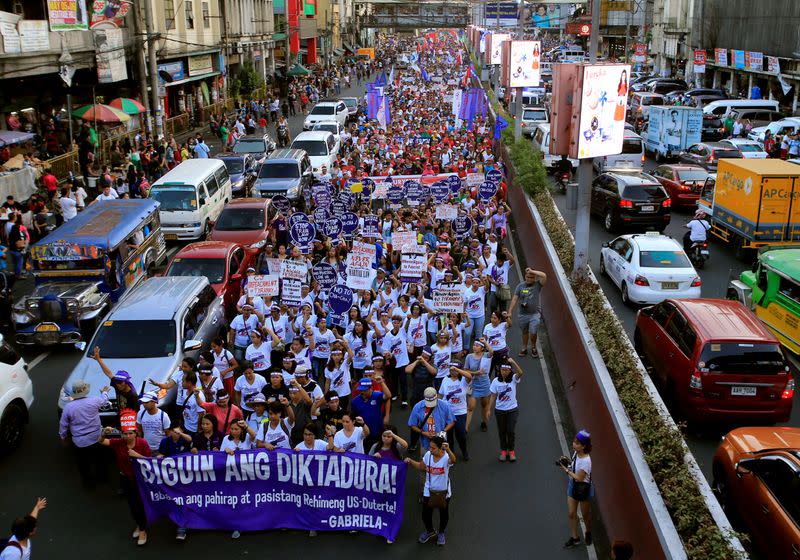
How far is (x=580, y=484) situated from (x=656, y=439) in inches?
42.8

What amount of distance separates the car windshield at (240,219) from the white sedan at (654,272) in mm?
8686

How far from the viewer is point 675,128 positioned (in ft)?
111

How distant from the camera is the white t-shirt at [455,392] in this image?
1045 centimetres

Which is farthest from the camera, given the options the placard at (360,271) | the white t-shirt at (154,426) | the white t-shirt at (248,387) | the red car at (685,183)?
the red car at (685,183)

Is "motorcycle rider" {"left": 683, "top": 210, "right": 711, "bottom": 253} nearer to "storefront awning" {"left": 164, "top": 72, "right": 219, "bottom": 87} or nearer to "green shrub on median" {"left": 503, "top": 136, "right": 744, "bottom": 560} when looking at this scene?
"green shrub on median" {"left": 503, "top": 136, "right": 744, "bottom": 560}

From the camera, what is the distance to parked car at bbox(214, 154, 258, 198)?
88.1 feet

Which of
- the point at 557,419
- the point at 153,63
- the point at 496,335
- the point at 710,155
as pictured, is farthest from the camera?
the point at 153,63

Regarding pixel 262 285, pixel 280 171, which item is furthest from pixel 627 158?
pixel 262 285

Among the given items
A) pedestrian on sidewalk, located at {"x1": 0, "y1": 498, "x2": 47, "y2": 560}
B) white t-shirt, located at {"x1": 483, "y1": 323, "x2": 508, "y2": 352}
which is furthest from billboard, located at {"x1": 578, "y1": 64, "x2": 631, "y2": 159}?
pedestrian on sidewalk, located at {"x1": 0, "y1": 498, "x2": 47, "y2": 560}

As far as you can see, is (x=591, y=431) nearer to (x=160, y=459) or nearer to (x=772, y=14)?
(x=160, y=459)

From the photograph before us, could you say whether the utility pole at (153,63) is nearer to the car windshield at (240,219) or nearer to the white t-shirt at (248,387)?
the car windshield at (240,219)

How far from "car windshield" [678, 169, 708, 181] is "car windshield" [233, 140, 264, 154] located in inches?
588

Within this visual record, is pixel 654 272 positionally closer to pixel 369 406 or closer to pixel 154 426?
pixel 369 406

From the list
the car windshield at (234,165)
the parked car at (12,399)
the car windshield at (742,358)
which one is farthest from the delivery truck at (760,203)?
the parked car at (12,399)
